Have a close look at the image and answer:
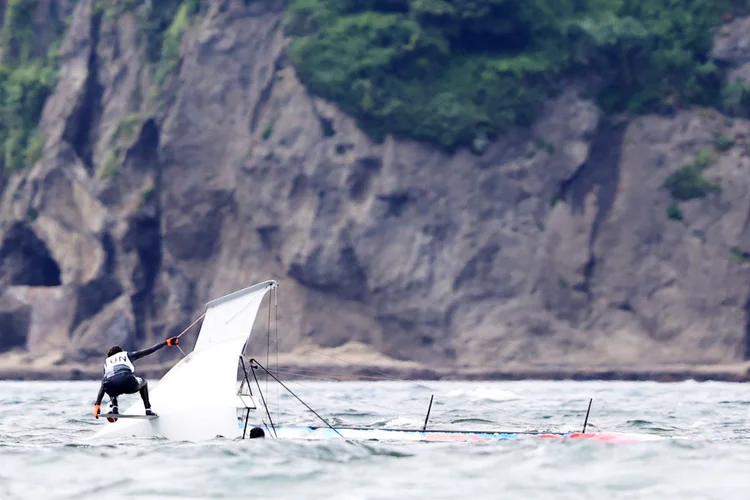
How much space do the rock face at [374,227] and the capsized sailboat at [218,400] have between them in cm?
4555

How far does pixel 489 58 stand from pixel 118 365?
53.4 meters

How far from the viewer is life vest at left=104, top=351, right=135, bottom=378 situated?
22.2 meters

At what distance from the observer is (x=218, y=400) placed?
73.9ft

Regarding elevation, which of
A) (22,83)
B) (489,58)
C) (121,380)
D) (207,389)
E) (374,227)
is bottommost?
(207,389)

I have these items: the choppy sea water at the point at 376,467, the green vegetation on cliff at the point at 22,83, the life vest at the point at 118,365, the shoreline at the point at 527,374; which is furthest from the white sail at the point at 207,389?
the green vegetation on cliff at the point at 22,83

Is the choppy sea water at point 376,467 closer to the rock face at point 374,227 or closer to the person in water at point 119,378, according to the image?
the person in water at point 119,378

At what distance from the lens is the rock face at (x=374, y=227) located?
70.3 m

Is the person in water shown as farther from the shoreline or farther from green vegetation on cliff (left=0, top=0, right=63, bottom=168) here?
green vegetation on cliff (left=0, top=0, right=63, bottom=168)

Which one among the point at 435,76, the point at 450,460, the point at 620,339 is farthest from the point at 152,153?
the point at 450,460

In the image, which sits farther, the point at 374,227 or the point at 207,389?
the point at 374,227

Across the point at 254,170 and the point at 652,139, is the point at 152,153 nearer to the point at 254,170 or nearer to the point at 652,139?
the point at 254,170

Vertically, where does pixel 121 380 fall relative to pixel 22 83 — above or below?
below

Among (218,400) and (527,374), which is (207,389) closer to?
(218,400)

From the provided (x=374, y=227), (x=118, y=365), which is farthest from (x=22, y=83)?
(x=118, y=365)
